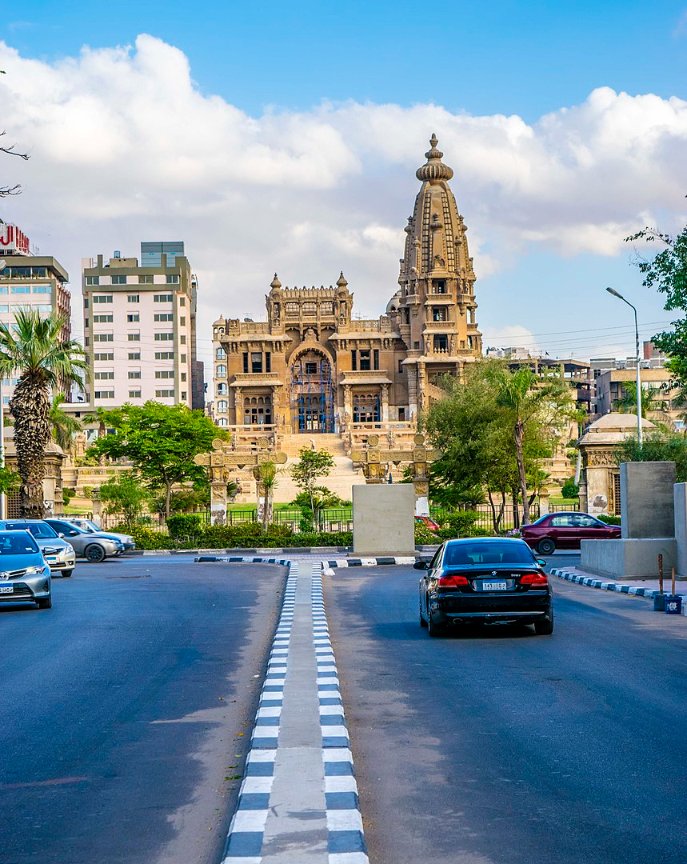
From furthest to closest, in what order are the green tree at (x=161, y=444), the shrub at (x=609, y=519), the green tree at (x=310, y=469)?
1. the green tree at (x=310, y=469)
2. the green tree at (x=161, y=444)
3. the shrub at (x=609, y=519)

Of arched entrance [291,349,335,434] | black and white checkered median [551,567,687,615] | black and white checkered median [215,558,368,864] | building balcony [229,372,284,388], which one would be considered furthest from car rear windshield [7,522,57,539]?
arched entrance [291,349,335,434]

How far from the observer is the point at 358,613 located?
68.5ft

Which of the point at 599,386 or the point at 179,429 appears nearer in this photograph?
the point at 179,429

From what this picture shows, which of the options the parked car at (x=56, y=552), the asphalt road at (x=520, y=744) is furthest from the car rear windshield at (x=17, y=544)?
the parked car at (x=56, y=552)

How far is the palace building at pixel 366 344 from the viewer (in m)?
108

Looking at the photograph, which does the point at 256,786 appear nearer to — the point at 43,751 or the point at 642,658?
the point at 43,751

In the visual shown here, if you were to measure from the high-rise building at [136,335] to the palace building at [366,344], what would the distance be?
2423cm

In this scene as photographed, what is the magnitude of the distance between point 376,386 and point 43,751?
102145mm

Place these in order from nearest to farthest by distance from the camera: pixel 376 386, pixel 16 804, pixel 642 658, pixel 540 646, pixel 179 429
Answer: pixel 16 804
pixel 642 658
pixel 540 646
pixel 179 429
pixel 376 386

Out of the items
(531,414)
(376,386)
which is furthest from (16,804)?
(376,386)

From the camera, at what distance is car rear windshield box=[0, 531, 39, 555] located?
23.0 m

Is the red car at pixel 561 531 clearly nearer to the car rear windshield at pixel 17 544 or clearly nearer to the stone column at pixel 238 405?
the car rear windshield at pixel 17 544

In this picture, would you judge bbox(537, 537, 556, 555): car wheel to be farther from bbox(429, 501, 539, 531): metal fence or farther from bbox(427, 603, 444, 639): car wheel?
bbox(427, 603, 444, 639): car wheel

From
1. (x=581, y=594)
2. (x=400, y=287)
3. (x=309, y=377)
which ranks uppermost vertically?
(x=400, y=287)
